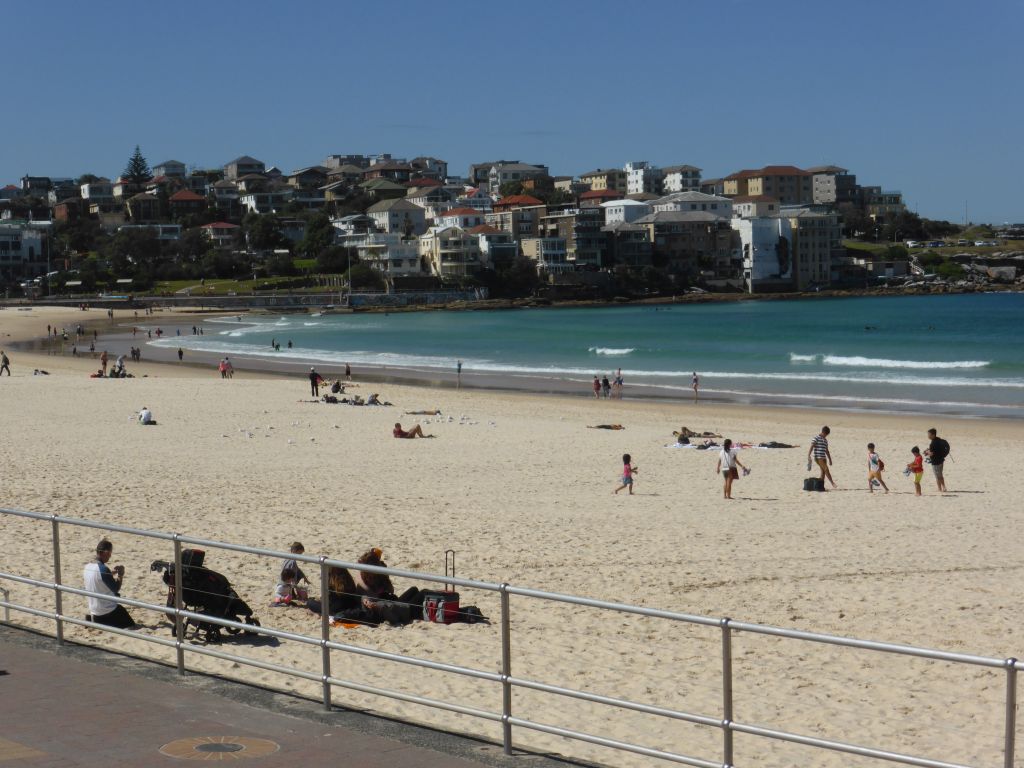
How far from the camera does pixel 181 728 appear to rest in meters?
5.98

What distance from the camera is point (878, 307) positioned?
113m

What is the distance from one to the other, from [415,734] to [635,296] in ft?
421

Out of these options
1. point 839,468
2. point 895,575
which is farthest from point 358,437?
point 895,575

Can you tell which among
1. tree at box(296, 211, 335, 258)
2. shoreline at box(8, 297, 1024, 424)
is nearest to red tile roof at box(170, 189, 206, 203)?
tree at box(296, 211, 335, 258)

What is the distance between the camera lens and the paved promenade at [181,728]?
555 cm

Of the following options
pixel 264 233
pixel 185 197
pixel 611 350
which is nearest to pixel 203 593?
pixel 611 350

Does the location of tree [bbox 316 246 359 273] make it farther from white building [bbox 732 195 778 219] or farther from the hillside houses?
white building [bbox 732 195 778 219]

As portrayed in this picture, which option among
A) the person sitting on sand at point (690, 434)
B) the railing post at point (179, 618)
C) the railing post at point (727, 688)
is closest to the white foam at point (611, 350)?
the person sitting on sand at point (690, 434)

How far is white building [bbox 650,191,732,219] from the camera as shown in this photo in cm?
14416

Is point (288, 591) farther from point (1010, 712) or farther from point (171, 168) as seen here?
point (171, 168)

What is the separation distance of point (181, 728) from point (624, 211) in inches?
5532

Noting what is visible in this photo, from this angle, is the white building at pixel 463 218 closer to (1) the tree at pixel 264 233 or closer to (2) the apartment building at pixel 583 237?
(2) the apartment building at pixel 583 237

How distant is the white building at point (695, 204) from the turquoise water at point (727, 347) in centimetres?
3061

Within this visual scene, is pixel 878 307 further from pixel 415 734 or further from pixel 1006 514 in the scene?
pixel 415 734
